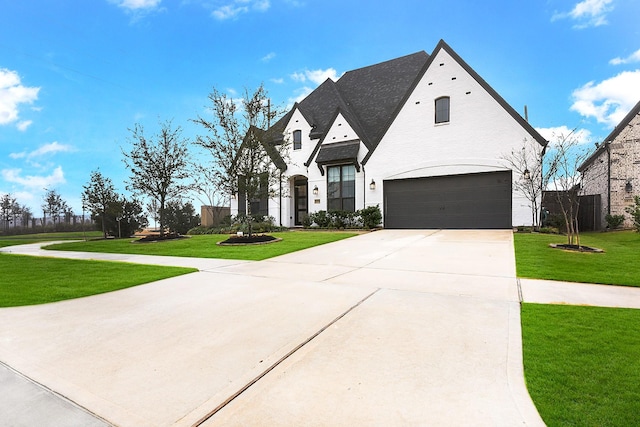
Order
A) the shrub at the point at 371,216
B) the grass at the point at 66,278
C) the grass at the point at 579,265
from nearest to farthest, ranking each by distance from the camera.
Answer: the grass at the point at 66,278 < the grass at the point at 579,265 < the shrub at the point at 371,216

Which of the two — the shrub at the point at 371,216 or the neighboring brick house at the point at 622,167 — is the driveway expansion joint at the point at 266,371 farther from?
the neighboring brick house at the point at 622,167

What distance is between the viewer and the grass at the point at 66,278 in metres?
5.41

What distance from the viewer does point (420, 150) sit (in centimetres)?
1642

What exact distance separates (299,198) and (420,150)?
29.9ft

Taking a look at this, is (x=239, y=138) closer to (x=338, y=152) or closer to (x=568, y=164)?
(x=338, y=152)

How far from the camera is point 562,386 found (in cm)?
226

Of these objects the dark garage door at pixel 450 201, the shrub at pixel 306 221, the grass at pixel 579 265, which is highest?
the dark garage door at pixel 450 201

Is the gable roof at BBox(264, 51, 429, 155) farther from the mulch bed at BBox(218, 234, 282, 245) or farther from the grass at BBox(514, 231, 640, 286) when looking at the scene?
the grass at BBox(514, 231, 640, 286)

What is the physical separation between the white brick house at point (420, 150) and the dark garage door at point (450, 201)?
0.05 m

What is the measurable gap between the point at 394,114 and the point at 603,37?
8.81 meters

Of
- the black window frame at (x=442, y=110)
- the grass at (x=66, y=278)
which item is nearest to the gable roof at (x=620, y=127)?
the black window frame at (x=442, y=110)

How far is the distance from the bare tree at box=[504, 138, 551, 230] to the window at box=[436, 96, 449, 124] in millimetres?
3692

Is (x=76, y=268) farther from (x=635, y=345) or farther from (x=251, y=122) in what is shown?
(x=635, y=345)

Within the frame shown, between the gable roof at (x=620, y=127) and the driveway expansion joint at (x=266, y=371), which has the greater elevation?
the gable roof at (x=620, y=127)
